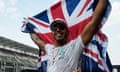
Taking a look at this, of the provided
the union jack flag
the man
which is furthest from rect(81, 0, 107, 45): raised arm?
the union jack flag

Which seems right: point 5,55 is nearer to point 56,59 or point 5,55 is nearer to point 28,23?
point 28,23

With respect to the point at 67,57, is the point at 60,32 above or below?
above

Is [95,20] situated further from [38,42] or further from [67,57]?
[38,42]

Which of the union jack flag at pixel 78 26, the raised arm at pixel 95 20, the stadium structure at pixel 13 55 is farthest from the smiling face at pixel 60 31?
the stadium structure at pixel 13 55

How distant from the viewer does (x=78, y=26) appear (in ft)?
17.8

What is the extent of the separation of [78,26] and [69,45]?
144 centimetres

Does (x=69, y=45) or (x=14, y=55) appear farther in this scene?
(x=14, y=55)

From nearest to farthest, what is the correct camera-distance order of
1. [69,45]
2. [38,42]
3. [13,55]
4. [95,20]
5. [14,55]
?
[95,20], [69,45], [38,42], [13,55], [14,55]

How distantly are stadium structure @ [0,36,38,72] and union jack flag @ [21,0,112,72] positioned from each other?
22.6 m

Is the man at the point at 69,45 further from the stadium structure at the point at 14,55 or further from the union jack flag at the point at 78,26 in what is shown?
the stadium structure at the point at 14,55

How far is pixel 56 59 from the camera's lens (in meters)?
4.06

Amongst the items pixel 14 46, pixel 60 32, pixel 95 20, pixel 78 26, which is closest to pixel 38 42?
pixel 78 26

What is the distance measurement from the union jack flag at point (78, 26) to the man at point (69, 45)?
1.39 ft

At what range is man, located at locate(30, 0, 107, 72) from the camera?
389cm
